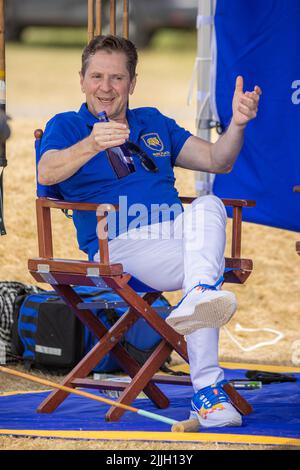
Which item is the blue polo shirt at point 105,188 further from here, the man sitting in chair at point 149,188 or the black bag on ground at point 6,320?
the black bag on ground at point 6,320

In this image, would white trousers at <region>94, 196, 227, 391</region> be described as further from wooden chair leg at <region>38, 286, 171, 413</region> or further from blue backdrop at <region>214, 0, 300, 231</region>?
blue backdrop at <region>214, 0, 300, 231</region>

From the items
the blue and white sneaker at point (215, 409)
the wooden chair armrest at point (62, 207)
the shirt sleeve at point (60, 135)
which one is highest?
the shirt sleeve at point (60, 135)

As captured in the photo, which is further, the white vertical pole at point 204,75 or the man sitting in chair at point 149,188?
the white vertical pole at point 204,75

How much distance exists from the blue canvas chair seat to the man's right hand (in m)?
0.21

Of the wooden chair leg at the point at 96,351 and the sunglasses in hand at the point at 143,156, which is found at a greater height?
the sunglasses in hand at the point at 143,156

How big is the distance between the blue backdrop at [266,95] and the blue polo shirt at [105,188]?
1.23 m

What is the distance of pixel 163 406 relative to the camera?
4.35 meters

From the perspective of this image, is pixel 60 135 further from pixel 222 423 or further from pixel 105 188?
pixel 222 423

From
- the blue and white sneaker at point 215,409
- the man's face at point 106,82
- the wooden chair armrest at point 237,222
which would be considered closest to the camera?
the blue and white sneaker at point 215,409

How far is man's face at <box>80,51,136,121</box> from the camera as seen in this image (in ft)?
13.9

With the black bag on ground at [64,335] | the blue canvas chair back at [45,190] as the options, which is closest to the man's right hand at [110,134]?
the blue canvas chair back at [45,190]

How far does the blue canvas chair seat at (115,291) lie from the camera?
400cm

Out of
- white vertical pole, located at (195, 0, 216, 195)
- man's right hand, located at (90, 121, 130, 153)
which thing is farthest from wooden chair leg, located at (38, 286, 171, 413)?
white vertical pole, located at (195, 0, 216, 195)
